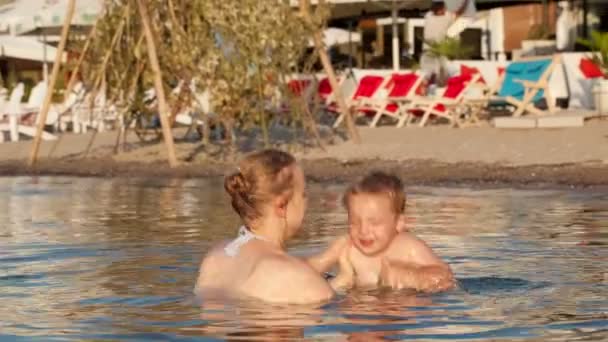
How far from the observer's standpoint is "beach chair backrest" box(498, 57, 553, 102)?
25.1 m

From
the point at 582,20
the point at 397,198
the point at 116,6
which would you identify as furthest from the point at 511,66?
the point at 397,198

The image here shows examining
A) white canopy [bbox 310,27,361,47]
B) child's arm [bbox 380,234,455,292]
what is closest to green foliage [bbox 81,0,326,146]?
child's arm [bbox 380,234,455,292]

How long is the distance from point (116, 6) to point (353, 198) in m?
12.4

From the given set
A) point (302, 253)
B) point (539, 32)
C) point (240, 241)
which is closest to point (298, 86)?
point (539, 32)

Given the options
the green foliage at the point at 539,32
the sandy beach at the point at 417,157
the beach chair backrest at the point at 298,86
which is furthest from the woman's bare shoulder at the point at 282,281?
the green foliage at the point at 539,32

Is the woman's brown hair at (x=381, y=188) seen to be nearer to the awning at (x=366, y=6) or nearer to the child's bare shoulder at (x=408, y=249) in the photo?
the child's bare shoulder at (x=408, y=249)

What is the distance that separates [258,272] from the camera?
7051 mm

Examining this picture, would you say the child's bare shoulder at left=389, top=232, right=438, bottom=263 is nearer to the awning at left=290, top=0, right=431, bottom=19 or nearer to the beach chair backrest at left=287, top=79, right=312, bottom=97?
the beach chair backrest at left=287, top=79, right=312, bottom=97

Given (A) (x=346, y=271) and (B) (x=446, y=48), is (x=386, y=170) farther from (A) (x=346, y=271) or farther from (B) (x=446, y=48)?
(B) (x=446, y=48)

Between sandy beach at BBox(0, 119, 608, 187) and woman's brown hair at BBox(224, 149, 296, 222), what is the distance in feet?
28.5

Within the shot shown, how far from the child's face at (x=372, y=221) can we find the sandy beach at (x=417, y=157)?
25.0 ft

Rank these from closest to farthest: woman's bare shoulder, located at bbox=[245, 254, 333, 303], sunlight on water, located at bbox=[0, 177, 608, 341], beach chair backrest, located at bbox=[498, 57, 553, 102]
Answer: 1. sunlight on water, located at bbox=[0, 177, 608, 341]
2. woman's bare shoulder, located at bbox=[245, 254, 333, 303]
3. beach chair backrest, located at bbox=[498, 57, 553, 102]

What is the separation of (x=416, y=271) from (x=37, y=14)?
76.8 feet

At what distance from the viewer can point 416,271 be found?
26.0 ft
